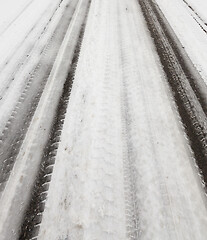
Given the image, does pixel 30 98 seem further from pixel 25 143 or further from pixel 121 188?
pixel 121 188

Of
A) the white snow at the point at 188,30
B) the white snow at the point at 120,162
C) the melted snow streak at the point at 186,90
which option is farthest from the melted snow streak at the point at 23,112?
the white snow at the point at 188,30

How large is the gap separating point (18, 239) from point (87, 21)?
5.62 meters

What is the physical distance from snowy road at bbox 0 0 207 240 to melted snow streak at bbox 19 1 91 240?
12 mm

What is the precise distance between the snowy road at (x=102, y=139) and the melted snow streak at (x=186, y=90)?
0.05 ft

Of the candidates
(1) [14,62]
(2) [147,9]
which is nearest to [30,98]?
(1) [14,62]

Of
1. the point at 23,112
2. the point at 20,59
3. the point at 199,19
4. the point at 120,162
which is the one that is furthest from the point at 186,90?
the point at 199,19

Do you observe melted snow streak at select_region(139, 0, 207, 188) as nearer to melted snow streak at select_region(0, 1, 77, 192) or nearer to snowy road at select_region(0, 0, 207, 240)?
snowy road at select_region(0, 0, 207, 240)

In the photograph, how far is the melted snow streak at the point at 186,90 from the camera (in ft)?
10.2

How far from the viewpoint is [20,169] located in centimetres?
288

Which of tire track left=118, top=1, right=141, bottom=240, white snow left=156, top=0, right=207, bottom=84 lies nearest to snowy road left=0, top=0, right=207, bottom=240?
tire track left=118, top=1, right=141, bottom=240

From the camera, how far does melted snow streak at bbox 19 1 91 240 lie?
93.0 inches

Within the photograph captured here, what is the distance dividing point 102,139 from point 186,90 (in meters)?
1.75

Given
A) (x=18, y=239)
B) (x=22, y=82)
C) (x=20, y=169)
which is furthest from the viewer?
(x=22, y=82)

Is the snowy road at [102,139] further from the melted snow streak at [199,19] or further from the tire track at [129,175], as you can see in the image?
the melted snow streak at [199,19]
